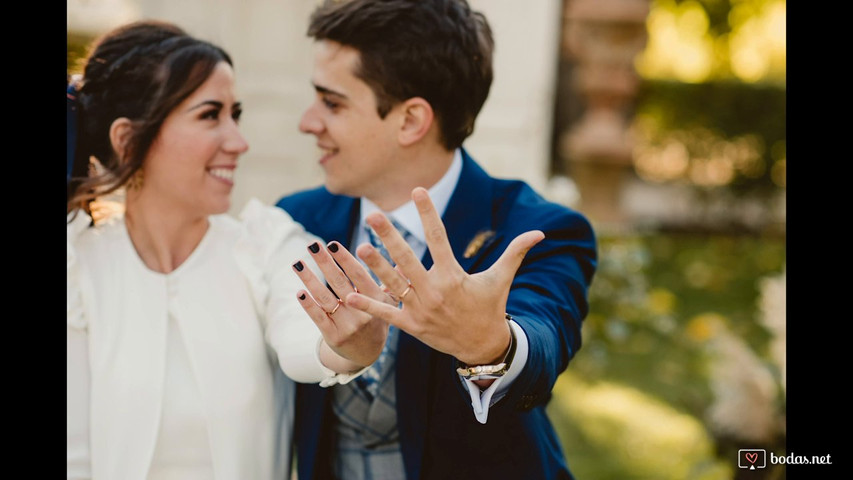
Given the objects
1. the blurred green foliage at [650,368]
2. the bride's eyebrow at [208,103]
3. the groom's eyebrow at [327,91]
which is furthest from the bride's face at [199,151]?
the blurred green foliage at [650,368]

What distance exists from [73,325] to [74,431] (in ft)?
0.80

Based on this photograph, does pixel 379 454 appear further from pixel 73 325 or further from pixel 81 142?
pixel 81 142

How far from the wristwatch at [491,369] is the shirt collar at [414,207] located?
827mm

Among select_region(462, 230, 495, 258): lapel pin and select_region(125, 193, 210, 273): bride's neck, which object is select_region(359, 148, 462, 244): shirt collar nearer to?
select_region(462, 230, 495, 258): lapel pin

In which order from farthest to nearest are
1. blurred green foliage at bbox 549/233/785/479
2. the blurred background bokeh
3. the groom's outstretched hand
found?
blurred green foliage at bbox 549/233/785/479, the blurred background bokeh, the groom's outstretched hand

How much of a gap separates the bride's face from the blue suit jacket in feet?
1.82

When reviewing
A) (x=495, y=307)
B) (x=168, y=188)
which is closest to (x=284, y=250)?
(x=168, y=188)

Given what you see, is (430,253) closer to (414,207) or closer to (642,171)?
(414,207)

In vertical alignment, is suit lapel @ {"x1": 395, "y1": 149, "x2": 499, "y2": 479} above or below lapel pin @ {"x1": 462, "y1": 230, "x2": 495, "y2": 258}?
below

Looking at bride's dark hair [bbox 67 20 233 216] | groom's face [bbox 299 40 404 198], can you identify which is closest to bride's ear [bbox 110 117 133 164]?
bride's dark hair [bbox 67 20 233 216]

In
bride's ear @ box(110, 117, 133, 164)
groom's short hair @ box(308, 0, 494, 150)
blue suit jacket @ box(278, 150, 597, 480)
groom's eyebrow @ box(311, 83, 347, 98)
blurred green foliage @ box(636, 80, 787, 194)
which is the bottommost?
blue suit jacket @ box(278, 150, 597, 480)

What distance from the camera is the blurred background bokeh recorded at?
447 cm

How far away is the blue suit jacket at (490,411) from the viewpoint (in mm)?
2066
